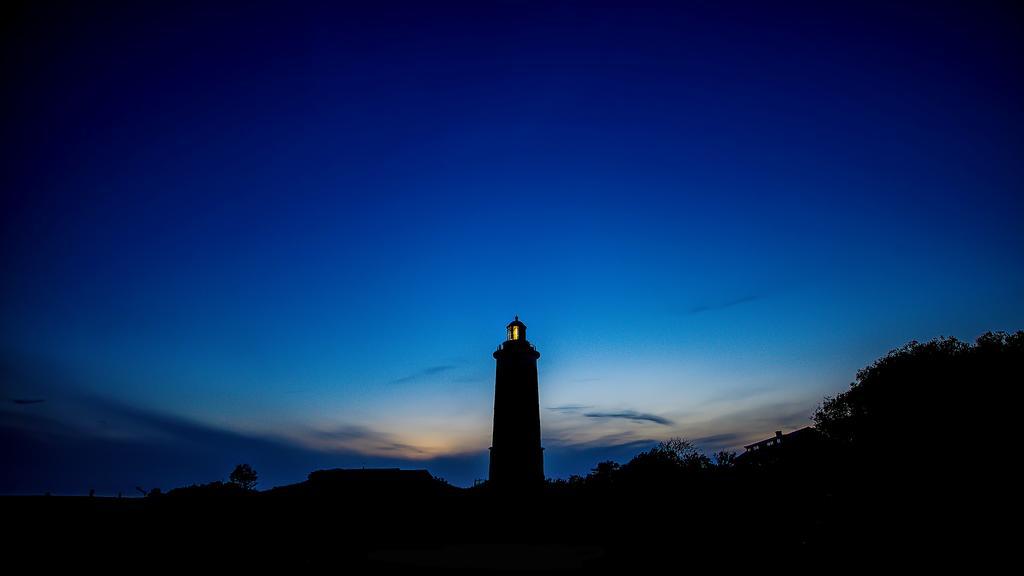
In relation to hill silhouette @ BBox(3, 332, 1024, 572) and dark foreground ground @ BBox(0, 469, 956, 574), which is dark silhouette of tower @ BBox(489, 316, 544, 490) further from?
dark foreground ground @ BBox(0, 469, 956, 574)

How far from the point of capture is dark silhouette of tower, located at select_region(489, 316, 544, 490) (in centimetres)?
2873

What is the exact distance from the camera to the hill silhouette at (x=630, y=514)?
12633 millimetres

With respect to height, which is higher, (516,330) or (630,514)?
(516,330)

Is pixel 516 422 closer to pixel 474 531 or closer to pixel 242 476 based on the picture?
pixel 474 531

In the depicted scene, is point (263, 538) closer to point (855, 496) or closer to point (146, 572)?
point (146, 572)

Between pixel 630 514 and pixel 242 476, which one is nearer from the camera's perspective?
pixel 630 514

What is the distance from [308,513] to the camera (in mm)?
21969

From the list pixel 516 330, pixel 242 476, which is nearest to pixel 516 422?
pixel 516 330

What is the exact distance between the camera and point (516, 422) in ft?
97.8

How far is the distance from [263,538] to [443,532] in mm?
8657

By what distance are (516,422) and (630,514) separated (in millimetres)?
11380

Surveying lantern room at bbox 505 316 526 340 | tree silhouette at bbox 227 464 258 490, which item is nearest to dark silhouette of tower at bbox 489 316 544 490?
lantern room at bbox 505 316 526 340

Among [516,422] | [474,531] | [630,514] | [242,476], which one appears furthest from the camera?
[242,476]

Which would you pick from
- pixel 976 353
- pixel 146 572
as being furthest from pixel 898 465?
pixel 146 572
